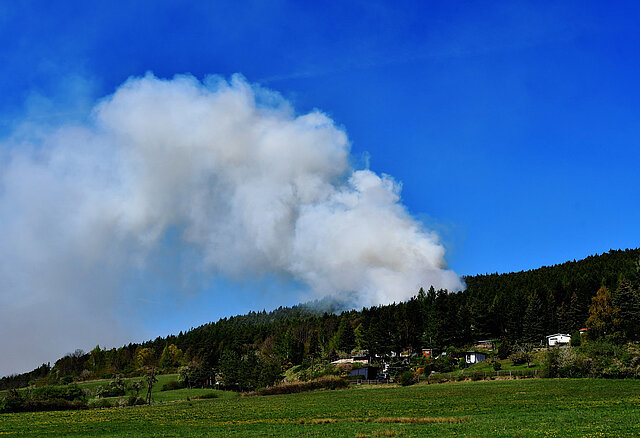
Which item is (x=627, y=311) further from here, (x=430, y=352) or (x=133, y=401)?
(x=133, y=401)

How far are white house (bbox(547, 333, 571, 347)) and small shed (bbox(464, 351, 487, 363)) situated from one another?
2177cm

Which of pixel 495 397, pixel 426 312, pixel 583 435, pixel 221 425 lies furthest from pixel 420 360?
pixel 583 435

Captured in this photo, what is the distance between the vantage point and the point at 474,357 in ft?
445

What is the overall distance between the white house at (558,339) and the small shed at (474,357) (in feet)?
71.4

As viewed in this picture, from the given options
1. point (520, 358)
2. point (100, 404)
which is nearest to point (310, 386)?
point (100, 404)

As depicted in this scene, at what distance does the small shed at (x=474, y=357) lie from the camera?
135 meters

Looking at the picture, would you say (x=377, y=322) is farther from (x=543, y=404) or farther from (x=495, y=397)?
(x=543, y=404)

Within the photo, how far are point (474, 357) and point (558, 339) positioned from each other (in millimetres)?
27060

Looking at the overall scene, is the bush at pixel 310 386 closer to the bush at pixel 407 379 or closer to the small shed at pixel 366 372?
the bush at pixel 407 379

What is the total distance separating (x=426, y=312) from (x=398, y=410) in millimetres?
131745

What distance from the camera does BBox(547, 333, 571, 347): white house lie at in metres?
139

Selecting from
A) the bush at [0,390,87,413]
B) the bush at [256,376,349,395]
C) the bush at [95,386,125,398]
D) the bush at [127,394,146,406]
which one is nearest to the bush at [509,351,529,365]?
the bush at [256,376,349,395]

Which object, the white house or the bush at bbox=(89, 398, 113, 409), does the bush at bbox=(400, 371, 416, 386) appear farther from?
the bush at bbox=(89, 398, 113, 409)

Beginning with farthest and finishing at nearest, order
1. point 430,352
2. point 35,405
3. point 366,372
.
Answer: point 430,352, point 366,372, point 35,405
